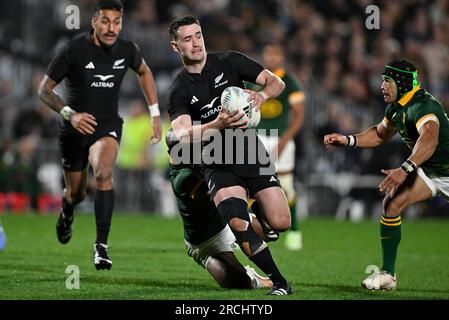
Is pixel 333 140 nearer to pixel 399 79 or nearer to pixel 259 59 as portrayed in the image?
pixel 399 79

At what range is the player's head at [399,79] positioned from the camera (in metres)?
8.14

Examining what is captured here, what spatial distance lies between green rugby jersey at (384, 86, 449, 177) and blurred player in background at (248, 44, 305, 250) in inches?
152

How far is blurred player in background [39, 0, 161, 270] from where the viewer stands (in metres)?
9.52

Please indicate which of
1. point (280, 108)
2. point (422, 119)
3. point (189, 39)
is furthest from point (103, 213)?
point (280, 108)

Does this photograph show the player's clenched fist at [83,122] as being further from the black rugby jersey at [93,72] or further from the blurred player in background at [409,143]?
the blurred player in background at [409,143]

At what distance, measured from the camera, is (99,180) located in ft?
31.3

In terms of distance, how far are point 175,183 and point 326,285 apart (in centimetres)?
161

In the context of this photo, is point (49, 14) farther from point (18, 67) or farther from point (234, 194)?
point (234, 194)

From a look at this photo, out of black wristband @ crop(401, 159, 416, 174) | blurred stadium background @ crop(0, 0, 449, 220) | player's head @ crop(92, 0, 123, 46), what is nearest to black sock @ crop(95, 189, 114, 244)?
player's head @ crop(92, 0, 123, 46)

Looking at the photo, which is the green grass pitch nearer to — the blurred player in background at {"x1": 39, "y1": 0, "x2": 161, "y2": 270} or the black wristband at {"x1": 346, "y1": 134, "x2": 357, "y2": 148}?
the blurred player in background at {"x1": 39, "y1": 0, "x2": 161, "y2": 270}

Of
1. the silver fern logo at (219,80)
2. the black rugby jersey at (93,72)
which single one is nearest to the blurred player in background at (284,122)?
the black rugby jersey at (93,72)
